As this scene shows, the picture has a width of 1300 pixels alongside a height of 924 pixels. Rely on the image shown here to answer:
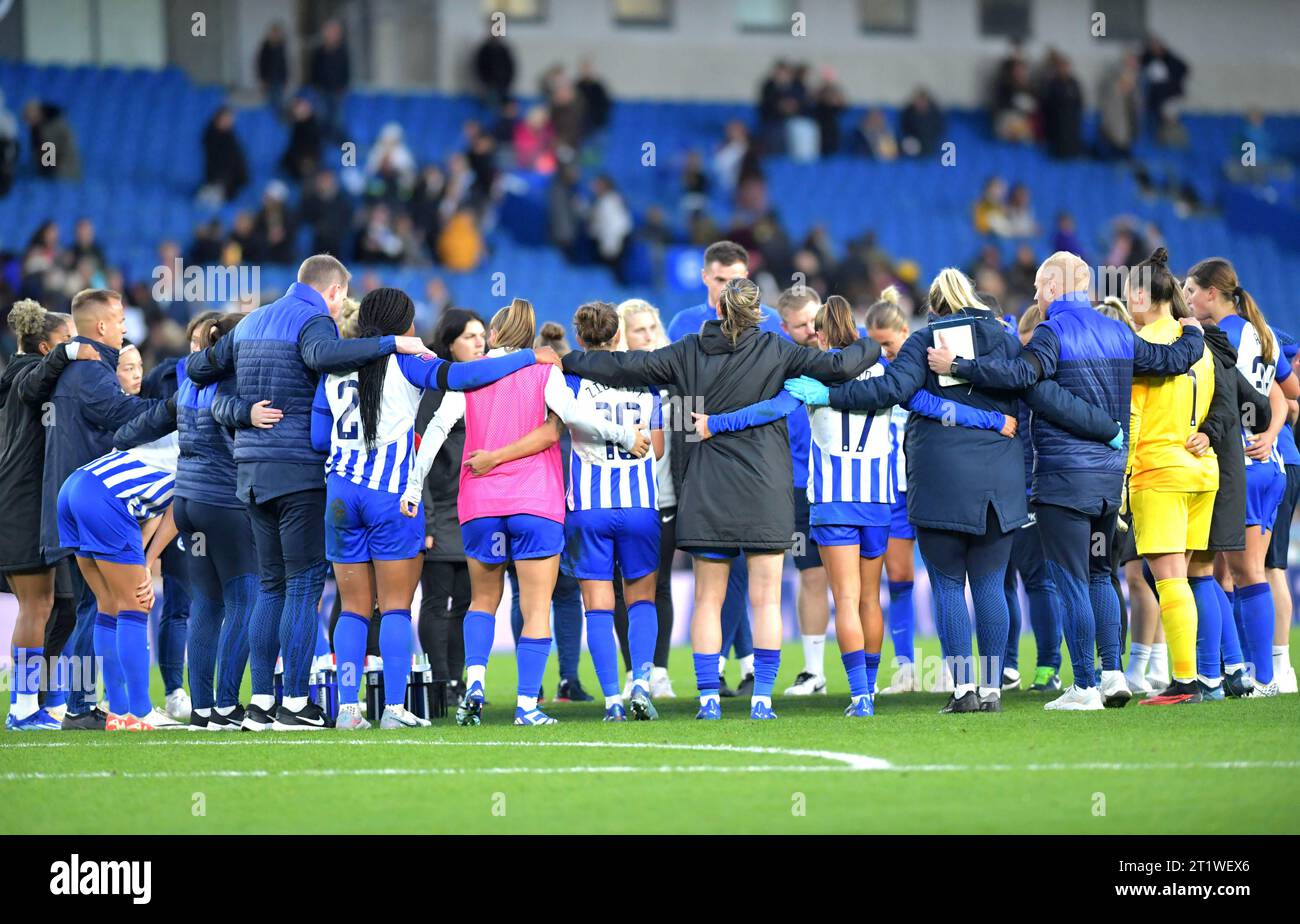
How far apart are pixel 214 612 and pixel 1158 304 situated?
16.3ft

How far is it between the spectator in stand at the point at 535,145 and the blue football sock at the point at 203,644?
50.3 feet

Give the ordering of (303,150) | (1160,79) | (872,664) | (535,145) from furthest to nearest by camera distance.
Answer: (1160,79)
(535,145)
(303,150)
(872,664)

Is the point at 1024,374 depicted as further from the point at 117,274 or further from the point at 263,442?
the point at 117,274

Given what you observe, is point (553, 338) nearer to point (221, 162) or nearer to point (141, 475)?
point (141, 475)

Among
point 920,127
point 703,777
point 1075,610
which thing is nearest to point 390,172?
point 920,127

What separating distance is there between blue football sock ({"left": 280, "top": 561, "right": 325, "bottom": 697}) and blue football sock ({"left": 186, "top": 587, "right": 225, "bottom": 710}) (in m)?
0.65

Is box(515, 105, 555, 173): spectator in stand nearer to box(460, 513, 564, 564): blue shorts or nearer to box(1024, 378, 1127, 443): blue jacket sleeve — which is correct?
box(460, 513, 564, 564): blue shorts

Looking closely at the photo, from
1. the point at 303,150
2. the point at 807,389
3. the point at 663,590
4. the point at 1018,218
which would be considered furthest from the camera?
the point at 1018,218

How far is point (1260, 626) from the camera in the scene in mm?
9602

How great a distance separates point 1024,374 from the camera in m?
8.77

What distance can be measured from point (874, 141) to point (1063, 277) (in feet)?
58.4

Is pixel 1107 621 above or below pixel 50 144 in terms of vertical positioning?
below

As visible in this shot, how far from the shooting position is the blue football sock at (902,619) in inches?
425

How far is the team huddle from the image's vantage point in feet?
28.7
